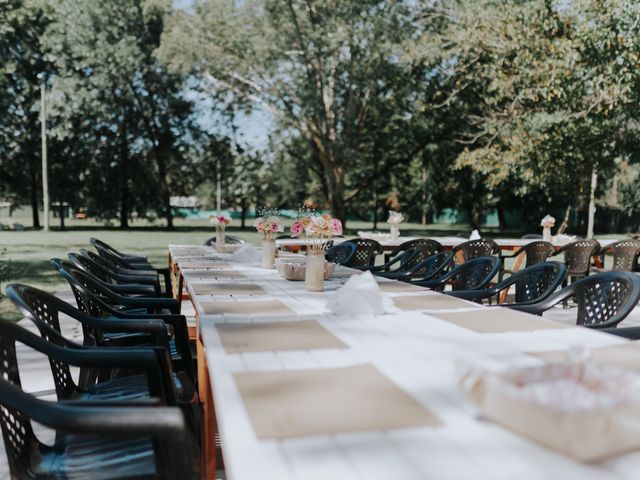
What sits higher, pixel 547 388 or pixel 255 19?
pixel 255 19

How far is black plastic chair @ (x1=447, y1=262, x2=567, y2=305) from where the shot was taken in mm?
3609

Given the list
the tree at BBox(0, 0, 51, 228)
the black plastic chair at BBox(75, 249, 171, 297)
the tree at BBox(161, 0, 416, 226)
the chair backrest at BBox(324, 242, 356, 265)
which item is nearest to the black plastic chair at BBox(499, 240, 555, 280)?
the chair backrest at BBox(324, 242, 356, 265)

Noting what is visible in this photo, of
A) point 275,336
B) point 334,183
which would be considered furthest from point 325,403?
point 334,183

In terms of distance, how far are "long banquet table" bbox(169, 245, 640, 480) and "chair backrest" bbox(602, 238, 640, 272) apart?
534 centimetres

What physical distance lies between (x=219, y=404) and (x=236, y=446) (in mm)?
231

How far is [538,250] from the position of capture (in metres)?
7.00

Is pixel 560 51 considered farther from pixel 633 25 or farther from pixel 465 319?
pixel 465 319

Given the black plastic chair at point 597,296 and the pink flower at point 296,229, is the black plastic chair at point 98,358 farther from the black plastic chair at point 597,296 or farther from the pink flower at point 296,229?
the black plastic chair at point 597,296

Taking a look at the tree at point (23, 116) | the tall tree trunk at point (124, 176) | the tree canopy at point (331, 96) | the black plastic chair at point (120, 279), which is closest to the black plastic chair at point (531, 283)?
the black plastic chair at point (120, 279)

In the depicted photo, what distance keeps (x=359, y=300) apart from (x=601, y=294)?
5.45ft

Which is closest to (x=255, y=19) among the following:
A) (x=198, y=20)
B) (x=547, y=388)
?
(x=198, y=20)

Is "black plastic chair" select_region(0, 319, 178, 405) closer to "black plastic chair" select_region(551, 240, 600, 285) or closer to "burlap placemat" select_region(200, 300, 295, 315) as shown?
"burlap placemat" select_region(200, 300, 295, 315)

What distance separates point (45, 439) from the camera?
9.68ft

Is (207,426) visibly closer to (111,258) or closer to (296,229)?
(296,229)
